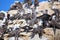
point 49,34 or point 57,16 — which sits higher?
point 57,16

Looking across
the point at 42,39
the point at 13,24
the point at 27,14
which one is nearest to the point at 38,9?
the point at 27,14

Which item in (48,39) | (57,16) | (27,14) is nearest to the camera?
(48,39)

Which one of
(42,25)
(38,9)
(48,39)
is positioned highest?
(38,9)

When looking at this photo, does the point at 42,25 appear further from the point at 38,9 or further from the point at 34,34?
the point at 38,9

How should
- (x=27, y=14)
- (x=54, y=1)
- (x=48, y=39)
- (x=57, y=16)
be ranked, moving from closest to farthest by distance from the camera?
(x=48, y=39)
(x=57, y=16)
(x=27, y=14)
(x=54, y=1)

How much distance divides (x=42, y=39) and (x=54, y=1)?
8.89m

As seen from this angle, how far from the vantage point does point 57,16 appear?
1156 inches

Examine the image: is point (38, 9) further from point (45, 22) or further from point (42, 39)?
point (42, 39)

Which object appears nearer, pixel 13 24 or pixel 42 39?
pixel 42 39

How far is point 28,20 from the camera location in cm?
3119

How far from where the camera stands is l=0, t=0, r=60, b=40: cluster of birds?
28.8 metres

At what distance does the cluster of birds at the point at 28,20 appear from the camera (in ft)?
94.5

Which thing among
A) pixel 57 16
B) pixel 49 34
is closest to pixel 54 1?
pixel 57 16

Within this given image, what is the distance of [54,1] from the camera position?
34562 millimetres
